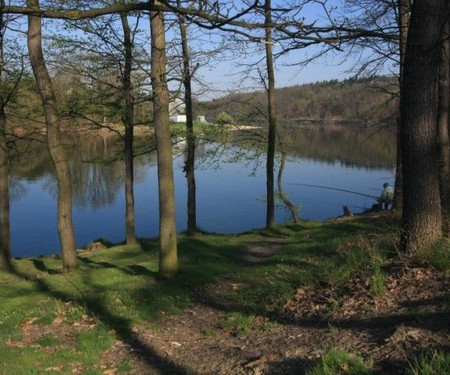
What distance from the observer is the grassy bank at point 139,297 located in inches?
242

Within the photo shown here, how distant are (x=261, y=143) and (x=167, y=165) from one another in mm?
13355

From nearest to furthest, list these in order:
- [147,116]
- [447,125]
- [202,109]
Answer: [447,125] → [147,116] → [202,109]

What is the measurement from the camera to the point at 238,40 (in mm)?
6660

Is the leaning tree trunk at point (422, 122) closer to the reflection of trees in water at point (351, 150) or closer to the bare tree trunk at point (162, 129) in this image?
the bare tree trunk at point (162, 129)

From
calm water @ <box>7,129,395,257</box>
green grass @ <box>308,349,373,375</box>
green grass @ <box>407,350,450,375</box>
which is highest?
green grass @ <box>407,350,450,375</box>

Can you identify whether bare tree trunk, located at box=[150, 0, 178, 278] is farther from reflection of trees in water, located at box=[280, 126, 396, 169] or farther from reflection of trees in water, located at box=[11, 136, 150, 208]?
reflection of trees in water, located at box=[280, 126, 396, 169]

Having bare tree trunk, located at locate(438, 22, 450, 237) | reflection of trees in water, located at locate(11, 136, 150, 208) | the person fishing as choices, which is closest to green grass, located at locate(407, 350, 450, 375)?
bare tree trunk, located at locate(438, 22, 450, 237)

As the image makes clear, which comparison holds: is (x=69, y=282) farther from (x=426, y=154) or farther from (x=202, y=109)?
(x=202, y=109)

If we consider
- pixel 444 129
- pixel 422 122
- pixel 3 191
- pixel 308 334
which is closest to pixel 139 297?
pixel 308 334

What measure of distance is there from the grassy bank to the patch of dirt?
0.11m

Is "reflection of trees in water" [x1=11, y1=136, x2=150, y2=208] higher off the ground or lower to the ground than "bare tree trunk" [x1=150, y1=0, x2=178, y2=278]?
lower

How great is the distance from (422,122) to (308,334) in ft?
10.7

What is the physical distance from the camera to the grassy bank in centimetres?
616

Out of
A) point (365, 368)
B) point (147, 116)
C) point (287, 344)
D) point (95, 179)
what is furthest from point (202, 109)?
point (95, 179)
